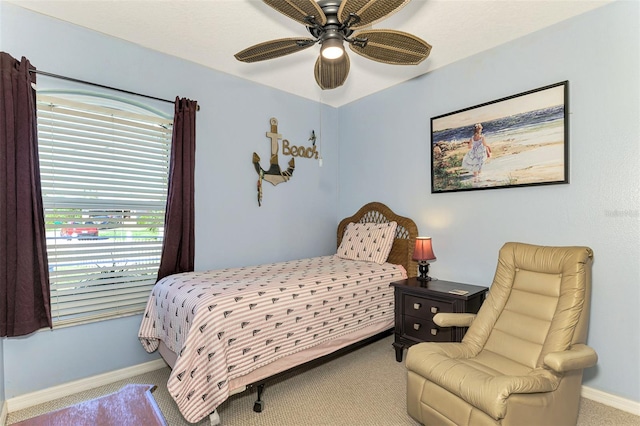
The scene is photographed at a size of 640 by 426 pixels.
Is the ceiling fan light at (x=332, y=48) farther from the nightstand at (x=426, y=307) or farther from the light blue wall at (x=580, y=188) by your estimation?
the nightstand at (x=426, y=307)

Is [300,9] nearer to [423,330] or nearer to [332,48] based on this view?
[332,48]

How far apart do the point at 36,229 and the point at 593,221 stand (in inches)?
157

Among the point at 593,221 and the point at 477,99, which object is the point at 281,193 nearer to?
the point at 477,99

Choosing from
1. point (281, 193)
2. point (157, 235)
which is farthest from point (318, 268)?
point (157, 235)

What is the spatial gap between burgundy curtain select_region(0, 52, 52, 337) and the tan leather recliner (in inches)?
103

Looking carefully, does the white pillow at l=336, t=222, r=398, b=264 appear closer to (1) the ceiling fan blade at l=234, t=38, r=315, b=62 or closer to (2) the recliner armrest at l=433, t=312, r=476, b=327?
(2) the recliner armrest at l=433, t=312, r=476, b=327

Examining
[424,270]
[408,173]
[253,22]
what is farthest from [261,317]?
[408,173]

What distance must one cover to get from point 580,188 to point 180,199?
3.25 metres

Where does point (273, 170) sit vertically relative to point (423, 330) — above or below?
above

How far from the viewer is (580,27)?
235 cm

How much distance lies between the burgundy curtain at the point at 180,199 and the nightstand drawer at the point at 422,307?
2022 millimetres

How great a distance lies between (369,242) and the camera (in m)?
3.50

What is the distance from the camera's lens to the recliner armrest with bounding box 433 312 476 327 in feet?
7.33

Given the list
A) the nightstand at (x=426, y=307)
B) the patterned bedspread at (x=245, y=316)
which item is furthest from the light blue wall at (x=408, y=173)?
the patterned bedspread at (x=245, y=316)
